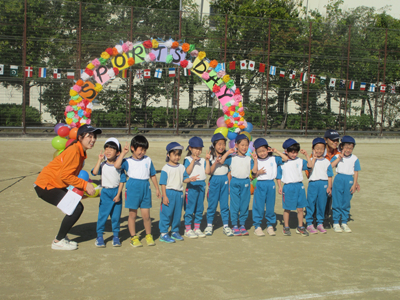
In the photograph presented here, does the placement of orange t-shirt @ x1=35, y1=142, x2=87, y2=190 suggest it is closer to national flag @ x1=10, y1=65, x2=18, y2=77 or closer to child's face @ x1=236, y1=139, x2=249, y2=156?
child's face @ x1=236, y1=139, x2=249, y2=156

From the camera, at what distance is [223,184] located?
5.99 meters

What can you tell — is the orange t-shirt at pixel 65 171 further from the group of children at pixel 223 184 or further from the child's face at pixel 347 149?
the child's face at pixel 347 149

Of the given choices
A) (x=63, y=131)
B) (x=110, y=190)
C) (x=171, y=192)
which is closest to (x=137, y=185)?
(x=110, y=190)

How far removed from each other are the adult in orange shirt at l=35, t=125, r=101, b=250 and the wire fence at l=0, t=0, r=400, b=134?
1140 cm

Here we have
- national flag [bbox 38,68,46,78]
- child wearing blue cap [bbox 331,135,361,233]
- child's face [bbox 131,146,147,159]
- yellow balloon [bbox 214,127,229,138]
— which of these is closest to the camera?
child's face [bbox 131,146,147,159]

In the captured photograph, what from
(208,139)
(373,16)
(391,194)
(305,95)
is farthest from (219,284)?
(373,16)

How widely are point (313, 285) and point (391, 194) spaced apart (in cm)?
561

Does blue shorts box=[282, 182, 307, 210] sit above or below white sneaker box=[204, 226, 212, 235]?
above

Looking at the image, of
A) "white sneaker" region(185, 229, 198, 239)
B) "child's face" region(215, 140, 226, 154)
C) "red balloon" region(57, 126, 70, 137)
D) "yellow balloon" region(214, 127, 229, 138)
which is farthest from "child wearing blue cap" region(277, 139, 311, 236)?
"red balloon" region(57, 126, 70, 137)

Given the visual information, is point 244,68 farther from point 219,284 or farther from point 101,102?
point 219,284

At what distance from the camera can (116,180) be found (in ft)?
17.4

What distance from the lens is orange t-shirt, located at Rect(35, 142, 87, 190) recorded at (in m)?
4.94

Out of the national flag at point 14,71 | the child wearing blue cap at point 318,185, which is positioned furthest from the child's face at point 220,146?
the national flag at point 14,71

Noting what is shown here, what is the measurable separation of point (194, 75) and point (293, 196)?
13409 millimetres
